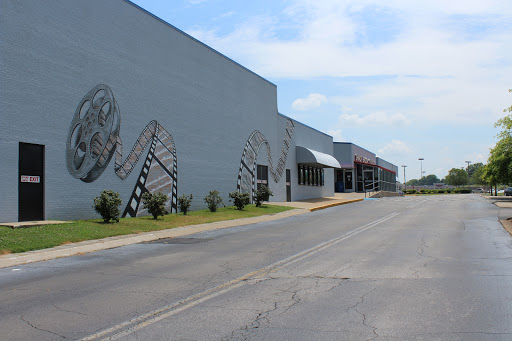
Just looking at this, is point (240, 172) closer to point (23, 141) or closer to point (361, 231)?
point (361, 231)

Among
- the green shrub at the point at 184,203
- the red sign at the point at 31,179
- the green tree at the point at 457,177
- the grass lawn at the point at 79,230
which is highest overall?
the green tree at the point at 457,177

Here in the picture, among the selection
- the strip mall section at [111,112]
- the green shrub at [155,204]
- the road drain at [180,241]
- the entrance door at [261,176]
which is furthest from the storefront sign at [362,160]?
the road drain at [180,241]

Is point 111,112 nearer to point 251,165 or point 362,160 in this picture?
point 251,165

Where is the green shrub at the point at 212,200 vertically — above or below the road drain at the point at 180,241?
above

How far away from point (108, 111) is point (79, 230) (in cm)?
637

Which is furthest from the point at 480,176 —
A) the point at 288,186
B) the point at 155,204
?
the point at 155,204

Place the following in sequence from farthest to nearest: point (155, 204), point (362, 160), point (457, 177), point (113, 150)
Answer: point (457, 177) < point (362, 160) < point (155, 204) < point (113, 150)

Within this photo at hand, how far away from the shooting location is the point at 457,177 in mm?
137875

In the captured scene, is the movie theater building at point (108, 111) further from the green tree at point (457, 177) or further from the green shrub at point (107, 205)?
the green tree at point (457, 177)

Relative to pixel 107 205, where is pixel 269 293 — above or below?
below

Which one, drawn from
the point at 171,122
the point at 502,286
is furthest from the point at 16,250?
the point at 171,122

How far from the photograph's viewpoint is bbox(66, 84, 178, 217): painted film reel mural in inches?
727

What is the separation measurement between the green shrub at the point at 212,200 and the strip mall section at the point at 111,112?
61 cm

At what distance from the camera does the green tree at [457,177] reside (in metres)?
137
